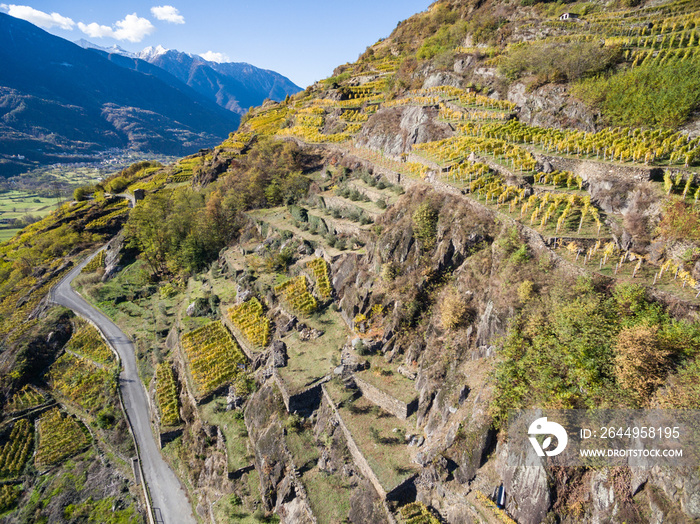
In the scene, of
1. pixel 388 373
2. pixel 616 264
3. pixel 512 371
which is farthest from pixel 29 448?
pixel 616 264

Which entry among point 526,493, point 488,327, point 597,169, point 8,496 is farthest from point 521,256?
point 8,496

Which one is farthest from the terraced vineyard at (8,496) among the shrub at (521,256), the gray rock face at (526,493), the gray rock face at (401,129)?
the gray rock face at (401,129)

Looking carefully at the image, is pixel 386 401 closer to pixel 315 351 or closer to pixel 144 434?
pixel 315 351

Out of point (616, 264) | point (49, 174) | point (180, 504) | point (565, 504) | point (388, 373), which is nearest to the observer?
point (565, 504)

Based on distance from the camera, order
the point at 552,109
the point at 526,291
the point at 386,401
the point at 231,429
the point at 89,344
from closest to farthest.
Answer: the point at 526,291 → the point at 386,401 → the point at 231,429 → the point at 552,109 → the point at 89,344

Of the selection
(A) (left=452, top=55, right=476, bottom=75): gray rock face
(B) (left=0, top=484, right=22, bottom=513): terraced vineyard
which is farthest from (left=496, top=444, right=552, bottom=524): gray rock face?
(A) (left=452, top=55, right=476, bottom=75): gray rock face

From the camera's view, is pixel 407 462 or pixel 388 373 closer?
pixel 407 462

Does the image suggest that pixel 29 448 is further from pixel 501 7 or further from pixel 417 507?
pixel 501 7
